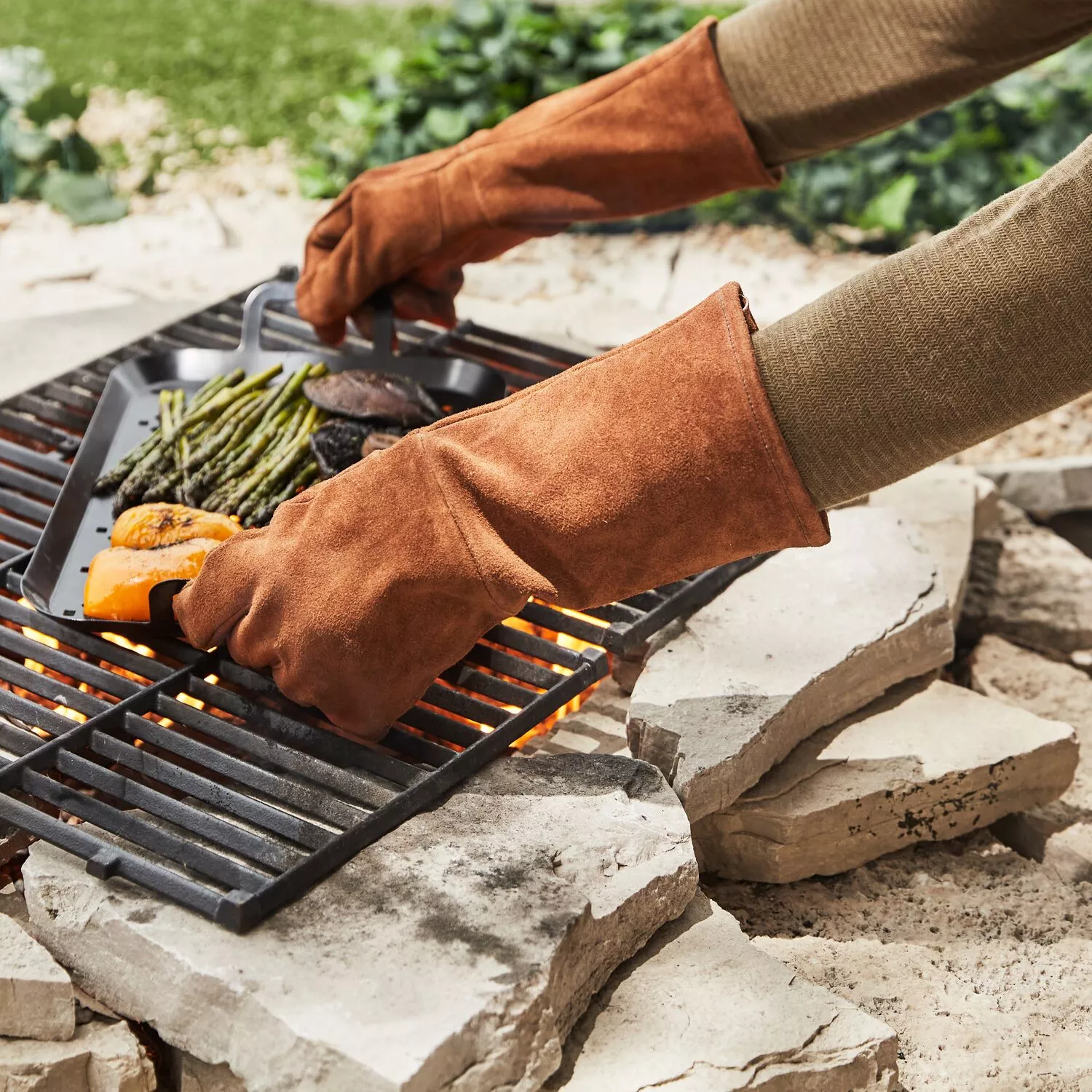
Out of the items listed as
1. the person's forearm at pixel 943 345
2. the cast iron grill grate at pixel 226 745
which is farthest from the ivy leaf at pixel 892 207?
the person's forearm at pixel 943 345

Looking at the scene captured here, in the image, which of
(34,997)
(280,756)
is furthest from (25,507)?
(34,997)

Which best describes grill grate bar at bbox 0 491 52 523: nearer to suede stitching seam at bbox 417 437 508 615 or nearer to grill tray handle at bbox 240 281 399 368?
grill tray handle at bbox 240 281 399 368

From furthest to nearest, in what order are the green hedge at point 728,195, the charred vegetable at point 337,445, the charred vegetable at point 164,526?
the green hedge at point 728,195
the charred vegetable at point 337,445
the charred vegetable at point 164,526

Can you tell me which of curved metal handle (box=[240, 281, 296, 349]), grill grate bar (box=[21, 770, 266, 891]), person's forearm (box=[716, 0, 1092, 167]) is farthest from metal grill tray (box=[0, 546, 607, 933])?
person's forearm (box=[716, 0, 1092, 167])

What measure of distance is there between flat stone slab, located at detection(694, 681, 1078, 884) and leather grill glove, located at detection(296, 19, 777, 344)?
1.25 meters

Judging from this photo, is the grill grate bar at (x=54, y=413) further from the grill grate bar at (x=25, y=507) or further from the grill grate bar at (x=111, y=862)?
the grill grate bar at (x=111, y=862)

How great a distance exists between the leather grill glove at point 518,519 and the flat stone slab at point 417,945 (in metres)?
0.32

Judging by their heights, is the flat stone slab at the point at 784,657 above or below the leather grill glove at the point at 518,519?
below

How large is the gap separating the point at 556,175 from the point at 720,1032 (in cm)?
193

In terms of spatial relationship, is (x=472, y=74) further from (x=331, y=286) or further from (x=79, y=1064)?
(x=79, y=1064)

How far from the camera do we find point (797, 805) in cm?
263

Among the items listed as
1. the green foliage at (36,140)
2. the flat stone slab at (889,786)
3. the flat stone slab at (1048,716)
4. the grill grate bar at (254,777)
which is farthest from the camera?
the green foliage at (36,140)

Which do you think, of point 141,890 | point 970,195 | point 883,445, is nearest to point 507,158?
point 883,445

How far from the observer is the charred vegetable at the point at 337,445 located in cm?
301
